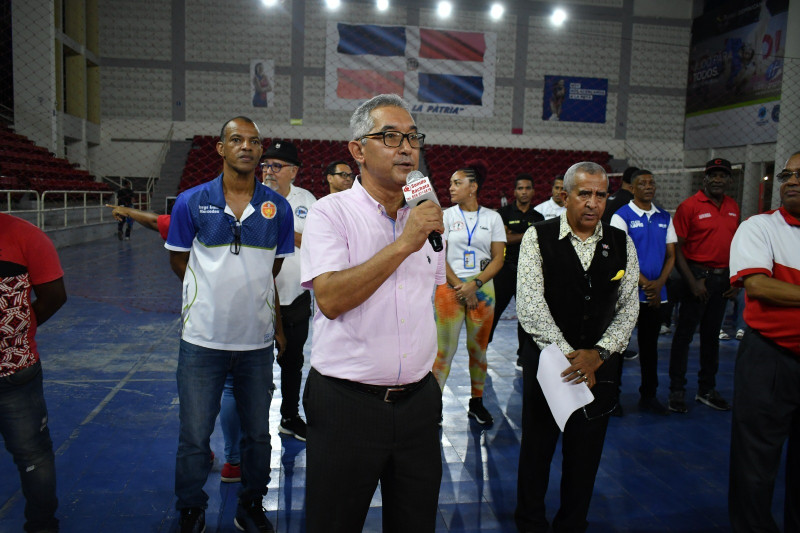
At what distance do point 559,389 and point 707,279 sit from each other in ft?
8.37

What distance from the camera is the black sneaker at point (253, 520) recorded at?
2295 millimetres

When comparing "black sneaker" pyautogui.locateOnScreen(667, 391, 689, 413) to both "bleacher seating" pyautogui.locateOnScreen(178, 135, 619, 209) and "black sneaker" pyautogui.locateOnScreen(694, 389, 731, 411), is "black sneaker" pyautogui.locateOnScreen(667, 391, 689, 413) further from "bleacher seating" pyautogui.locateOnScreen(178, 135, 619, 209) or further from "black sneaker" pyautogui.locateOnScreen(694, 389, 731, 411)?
"bleacher seating" pyautogui.locateOnScreen(178, 135, 619, 209)

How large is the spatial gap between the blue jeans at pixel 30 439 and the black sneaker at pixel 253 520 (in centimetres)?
74

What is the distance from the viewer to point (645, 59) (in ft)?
56.9

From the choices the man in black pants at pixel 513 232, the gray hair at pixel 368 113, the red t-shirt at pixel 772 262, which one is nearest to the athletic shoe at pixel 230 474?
the gray hair at pixel 368 113

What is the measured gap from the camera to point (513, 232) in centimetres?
502

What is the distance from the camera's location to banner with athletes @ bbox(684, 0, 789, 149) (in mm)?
14008

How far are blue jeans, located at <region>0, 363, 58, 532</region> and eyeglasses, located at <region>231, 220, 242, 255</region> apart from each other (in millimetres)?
847

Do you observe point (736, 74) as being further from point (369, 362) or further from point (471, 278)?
point (369, 362)

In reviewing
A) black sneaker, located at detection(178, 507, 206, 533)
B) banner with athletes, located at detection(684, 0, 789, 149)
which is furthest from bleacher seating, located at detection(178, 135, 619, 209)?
black sneaker, located at detection(178, 507, 206, 533)

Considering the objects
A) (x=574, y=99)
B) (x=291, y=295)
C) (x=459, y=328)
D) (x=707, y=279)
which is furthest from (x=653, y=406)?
(x=574, y=99)

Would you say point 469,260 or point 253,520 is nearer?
point 253,520

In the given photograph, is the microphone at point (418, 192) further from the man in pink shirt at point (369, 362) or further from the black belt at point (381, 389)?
the black belt at point (381, 389)

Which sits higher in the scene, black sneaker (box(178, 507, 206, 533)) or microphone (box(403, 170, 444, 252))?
microphone (box(403, 170, 444, 252))
